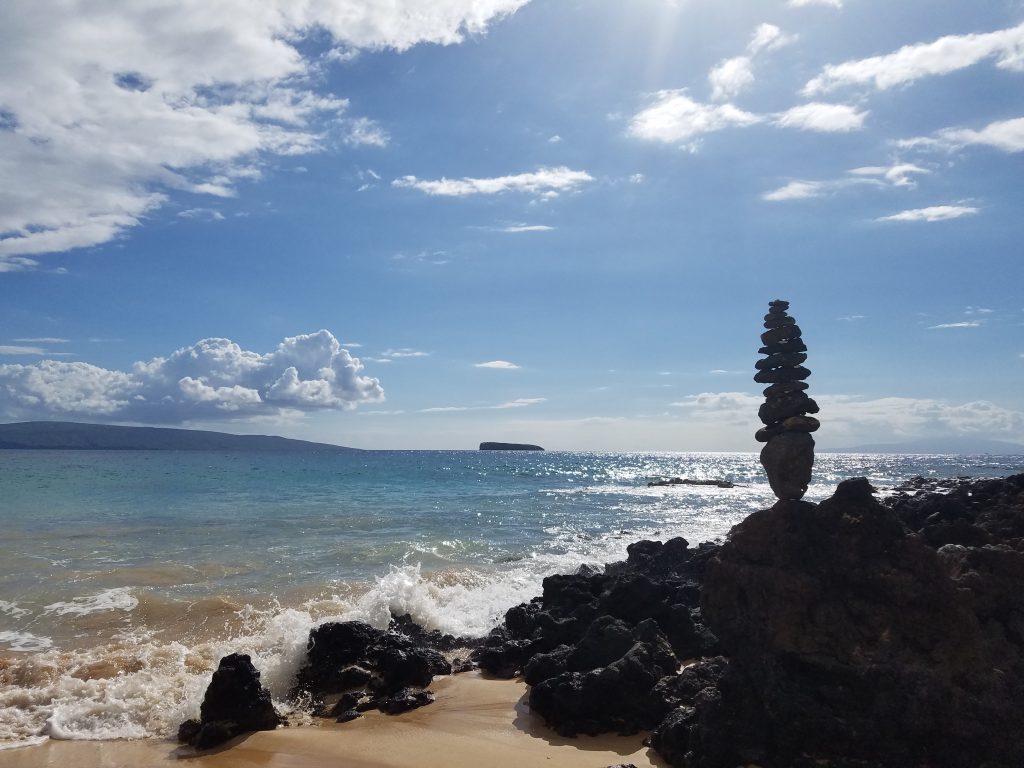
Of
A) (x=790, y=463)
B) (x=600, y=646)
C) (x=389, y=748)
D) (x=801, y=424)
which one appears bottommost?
(x=389, y=748)

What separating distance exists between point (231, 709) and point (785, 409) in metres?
7.93

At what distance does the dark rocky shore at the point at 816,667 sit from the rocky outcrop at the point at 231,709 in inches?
0.8

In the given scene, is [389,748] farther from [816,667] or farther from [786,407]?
[786,407]

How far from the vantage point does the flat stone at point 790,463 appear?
8.47 metres

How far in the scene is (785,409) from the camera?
28.8 feet

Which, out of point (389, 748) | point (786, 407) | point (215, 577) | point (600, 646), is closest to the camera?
point (389, 748)

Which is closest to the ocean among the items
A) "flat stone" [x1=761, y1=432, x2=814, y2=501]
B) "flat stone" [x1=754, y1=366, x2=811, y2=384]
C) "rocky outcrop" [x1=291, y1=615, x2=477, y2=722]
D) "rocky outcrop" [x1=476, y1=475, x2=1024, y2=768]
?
"rocky outcrop" [x1=291, y1=615, x2=477, y2=722]

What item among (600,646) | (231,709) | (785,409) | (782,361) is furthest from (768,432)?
(231,709)

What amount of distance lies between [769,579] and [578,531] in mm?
24813

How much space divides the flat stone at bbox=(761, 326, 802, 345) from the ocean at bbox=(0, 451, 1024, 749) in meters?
8.13

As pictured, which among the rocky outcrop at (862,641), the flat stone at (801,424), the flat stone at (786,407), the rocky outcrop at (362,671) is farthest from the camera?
the rocky outcrop at (362,671)

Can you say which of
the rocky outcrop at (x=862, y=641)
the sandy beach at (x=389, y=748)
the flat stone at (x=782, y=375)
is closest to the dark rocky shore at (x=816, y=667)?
the rocky outcrop at (x=862, y=641)

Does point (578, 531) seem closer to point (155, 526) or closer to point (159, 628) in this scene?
point (155, 526)

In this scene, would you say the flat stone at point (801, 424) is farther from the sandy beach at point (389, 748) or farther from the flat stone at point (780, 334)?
the sandy beach at point (389, 748)
